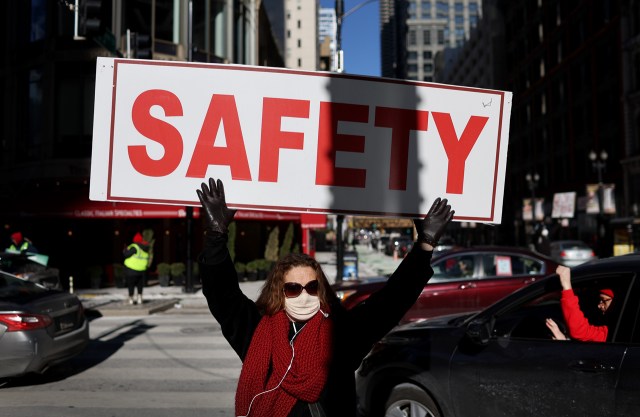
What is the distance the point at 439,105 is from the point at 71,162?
22.9 meters

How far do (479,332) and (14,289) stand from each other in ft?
21.4

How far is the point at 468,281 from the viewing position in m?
10.2

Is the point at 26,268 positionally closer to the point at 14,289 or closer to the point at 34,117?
the point at 14,289

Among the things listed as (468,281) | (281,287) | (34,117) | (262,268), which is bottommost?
(262,268)

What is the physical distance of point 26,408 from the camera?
22.2 feet

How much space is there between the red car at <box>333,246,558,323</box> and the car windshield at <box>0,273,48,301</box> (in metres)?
4.57

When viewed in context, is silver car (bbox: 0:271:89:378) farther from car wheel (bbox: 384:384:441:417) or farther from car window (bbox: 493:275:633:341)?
car window (bbox: 493:275:633:341)

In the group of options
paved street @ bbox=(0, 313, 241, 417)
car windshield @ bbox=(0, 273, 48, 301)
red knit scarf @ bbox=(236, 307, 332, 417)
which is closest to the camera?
red knit scarf @ bbox=(236, 307, 332, 417)

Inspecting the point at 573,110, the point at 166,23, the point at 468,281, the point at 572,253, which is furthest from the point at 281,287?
the point at 573,110

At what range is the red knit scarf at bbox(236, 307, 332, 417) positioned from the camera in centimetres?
253

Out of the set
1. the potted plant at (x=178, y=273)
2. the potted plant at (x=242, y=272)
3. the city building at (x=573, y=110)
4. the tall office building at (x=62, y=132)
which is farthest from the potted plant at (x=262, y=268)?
the city building at (x=573, y=110)

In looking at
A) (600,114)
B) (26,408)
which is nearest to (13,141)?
(26,408)

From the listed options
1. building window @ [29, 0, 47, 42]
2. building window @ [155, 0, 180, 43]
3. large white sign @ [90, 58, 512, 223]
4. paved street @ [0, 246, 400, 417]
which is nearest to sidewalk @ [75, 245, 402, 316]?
paved street @ [0, 246, 400, 417]

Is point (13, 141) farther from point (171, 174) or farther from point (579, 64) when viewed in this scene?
point (579, 64)
